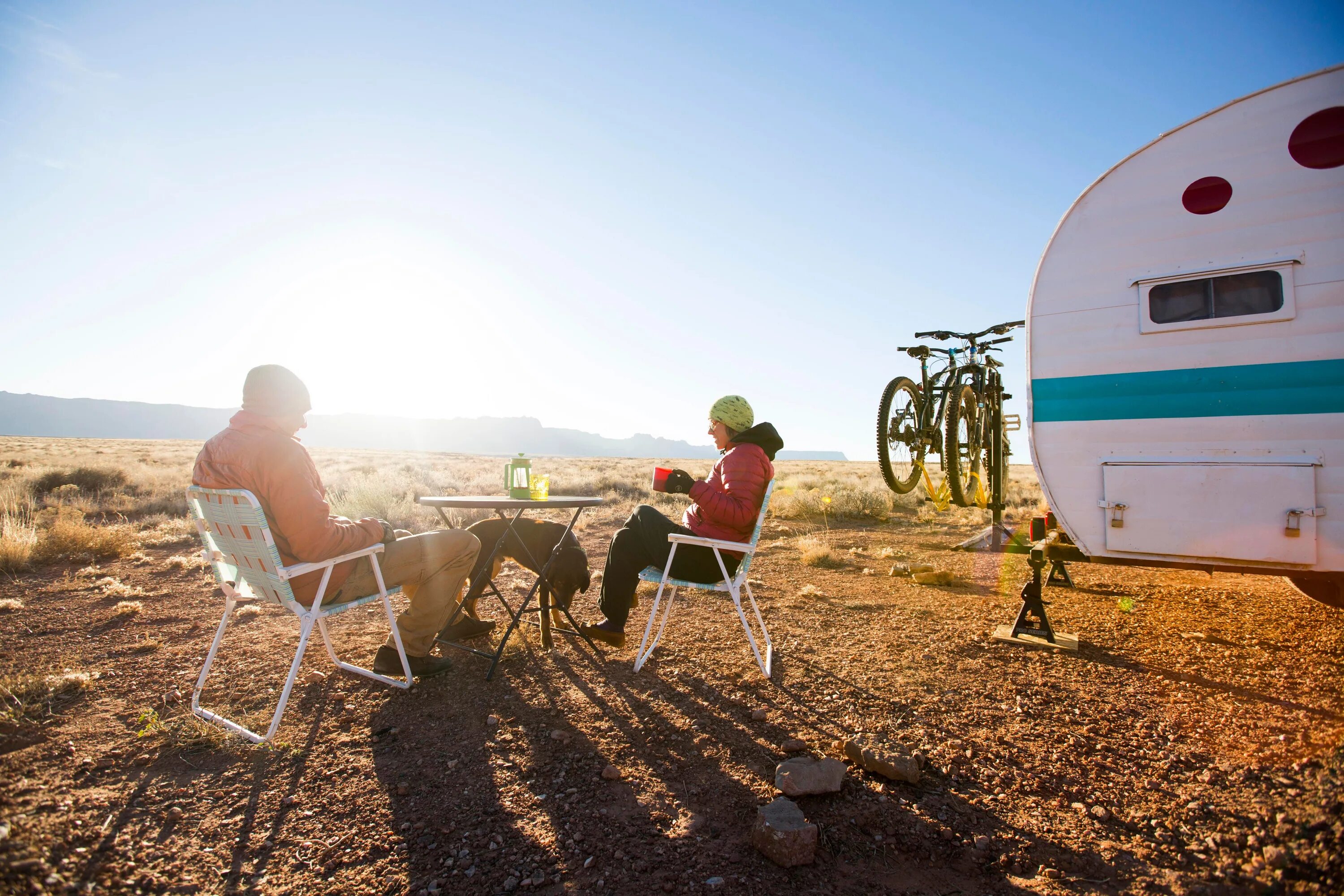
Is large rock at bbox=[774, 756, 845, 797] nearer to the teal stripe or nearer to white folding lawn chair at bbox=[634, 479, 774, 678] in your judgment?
white folding lawn chair at bbox=[634, 479, 774, 678]

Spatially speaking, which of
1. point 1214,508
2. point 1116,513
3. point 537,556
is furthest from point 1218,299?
point 537,556

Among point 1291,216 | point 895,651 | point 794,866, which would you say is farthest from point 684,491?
point 1291,216

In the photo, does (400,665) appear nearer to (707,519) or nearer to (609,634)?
(609,634)

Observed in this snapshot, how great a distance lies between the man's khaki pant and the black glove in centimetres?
119

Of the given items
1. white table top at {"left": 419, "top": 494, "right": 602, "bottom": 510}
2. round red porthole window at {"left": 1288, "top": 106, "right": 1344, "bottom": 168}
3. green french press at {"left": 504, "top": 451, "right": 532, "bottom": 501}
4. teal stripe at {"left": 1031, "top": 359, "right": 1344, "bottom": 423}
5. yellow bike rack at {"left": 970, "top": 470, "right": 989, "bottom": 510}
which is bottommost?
yellow bike rack at {"left": 970, "top": 470, "right": 989, "bottom": 510}

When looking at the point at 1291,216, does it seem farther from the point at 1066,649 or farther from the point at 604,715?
the point at 604,715

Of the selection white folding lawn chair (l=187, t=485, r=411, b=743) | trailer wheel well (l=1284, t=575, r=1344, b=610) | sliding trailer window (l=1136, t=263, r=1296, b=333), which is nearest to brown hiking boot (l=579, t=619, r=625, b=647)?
white folding lawn chair (l=187, t=485, r=411, b=743)

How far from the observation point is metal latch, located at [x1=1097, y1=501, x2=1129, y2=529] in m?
3.65

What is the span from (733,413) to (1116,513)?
2323mm

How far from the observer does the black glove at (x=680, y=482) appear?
3.74m

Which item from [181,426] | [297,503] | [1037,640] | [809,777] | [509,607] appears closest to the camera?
[809,777]

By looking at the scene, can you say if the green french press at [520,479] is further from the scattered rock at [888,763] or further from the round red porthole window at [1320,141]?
the round red porthole window at [1320,141]

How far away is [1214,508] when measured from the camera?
3.38 meters

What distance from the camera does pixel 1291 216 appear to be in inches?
126
